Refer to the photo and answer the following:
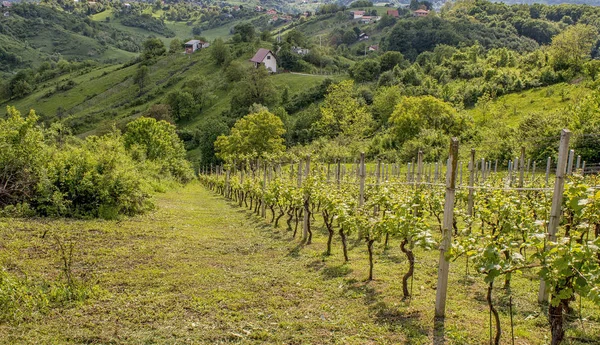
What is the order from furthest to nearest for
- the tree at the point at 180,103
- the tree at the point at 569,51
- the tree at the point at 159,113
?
the tree at the point at 180,103 → the tree at the point at 159,113 → the tree at the point at 569,51

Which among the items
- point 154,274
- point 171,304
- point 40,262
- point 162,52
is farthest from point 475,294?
point 162,52

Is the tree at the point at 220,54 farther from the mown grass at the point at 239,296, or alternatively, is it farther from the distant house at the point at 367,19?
the mown grass at the point at 239,296

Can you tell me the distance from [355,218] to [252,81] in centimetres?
7071

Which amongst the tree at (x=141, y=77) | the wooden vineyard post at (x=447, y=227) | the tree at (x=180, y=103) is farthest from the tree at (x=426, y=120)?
the tree at (x=141, y=77)

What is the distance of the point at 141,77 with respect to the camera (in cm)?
9812

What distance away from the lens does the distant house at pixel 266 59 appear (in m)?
95.2

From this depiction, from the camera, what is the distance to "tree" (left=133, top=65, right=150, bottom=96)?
9749 cm

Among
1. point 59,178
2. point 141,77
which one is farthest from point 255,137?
point 141,77

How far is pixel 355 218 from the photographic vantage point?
9.61 metres

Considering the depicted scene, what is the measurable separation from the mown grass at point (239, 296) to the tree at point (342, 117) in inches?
1848

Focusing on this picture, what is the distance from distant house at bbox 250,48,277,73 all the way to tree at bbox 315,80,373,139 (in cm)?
3479

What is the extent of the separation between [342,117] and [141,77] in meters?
57.1

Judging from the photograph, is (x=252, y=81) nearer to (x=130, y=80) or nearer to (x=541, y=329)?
(x=130, y=80)

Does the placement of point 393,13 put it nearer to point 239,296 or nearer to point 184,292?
point 239,296
